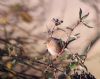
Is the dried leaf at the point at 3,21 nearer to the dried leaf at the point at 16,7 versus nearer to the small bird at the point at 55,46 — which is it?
the dried leaf at the point at 16,7

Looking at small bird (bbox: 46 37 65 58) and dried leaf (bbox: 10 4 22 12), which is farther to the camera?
dried leaf (bbox: 10 4 22 12)

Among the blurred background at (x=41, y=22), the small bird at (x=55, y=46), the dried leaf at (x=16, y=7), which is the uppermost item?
the dried leaf at (x=16, y=7)

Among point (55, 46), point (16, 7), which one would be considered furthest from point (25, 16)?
point (55, 46)

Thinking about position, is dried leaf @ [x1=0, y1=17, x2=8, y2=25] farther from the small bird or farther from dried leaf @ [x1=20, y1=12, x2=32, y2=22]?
the small bird

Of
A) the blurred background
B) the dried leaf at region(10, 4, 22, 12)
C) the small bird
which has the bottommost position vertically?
the small bird

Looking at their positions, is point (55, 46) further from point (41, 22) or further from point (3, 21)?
point (3, 21)

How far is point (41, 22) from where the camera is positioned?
2.57 metres

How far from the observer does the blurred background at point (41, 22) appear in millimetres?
2508

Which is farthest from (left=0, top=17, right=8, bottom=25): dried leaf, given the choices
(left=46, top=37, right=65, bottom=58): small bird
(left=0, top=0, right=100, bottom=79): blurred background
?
(left=46, top=37, right=65, bottom=58): small bird

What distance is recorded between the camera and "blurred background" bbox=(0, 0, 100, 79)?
251 cm

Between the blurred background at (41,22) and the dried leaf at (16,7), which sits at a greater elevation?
the dried leaf at (16,7)

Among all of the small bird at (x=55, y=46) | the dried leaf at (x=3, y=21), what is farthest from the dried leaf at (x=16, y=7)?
the small bird at (x=55, y=46)

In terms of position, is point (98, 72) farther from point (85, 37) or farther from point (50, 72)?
→ point (50, 72)

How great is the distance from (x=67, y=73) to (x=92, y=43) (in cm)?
45
